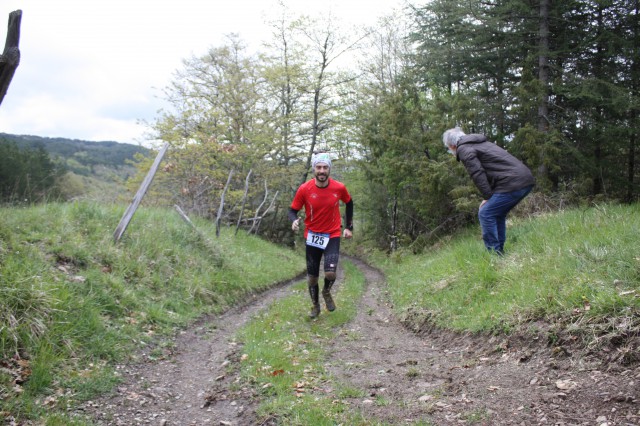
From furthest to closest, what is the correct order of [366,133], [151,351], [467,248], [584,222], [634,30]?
[366,133] < [634,30] < [467,248] < [584,222] < [151,351]

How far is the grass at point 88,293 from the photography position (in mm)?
4184

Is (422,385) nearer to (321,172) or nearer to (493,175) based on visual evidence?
(321,172)

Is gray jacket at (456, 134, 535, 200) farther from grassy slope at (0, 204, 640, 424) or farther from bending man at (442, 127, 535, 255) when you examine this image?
grassy slope at (0, 204, 640, 424)

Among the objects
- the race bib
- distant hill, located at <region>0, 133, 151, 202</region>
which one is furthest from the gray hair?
distant hill, located at <region>0, 133, 151, 202</region>

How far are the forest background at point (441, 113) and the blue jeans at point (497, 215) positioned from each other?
408 centimetres

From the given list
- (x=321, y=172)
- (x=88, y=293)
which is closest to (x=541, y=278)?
(x=321, y=172)

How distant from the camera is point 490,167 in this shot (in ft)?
23.0

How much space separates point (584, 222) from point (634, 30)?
9.33 m

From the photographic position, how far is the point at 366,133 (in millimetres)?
19547

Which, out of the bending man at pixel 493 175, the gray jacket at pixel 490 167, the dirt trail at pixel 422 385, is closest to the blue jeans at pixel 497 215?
the bending man at pixel 493 175

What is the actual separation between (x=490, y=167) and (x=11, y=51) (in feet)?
22.3

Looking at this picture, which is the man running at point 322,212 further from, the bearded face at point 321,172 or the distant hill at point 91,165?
the distant hill at point 91,165

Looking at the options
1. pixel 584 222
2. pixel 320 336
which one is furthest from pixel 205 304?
pixel 584 222

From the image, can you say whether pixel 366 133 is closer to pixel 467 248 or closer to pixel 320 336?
pixel 467 248
